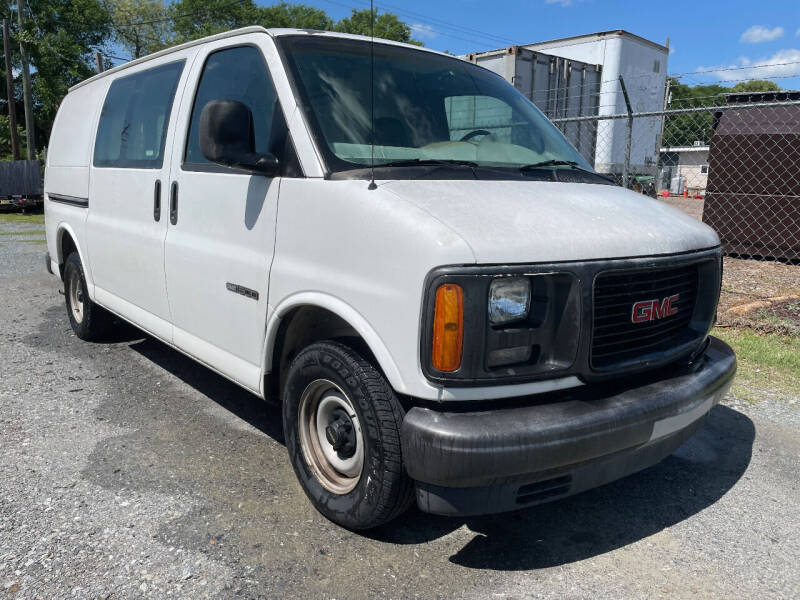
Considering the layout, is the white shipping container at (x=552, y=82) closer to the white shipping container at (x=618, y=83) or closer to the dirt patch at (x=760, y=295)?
the white shipping container at (x=618, y=83)

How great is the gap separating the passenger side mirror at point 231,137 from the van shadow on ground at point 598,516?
1.66m

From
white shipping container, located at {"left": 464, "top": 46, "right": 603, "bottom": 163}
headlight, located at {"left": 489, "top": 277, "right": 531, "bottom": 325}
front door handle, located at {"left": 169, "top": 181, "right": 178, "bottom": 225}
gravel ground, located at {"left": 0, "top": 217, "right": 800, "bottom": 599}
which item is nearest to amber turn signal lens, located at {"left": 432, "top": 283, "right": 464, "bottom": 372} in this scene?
headlight, located at {"left": 489, "top": 277, "right": 531, "bottom": 325}

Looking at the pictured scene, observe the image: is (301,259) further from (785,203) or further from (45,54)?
(45,54)

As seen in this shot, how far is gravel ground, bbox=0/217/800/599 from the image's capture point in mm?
2477

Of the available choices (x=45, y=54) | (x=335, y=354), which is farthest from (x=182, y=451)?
(x=45, y=54)

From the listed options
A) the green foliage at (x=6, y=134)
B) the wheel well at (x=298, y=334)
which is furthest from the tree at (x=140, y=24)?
the wheel well at (x=298, y=334)

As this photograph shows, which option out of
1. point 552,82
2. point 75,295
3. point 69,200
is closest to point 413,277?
point 69,200

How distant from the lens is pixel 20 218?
18719 mm

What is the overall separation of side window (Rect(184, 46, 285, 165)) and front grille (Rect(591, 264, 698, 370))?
5.13 ft

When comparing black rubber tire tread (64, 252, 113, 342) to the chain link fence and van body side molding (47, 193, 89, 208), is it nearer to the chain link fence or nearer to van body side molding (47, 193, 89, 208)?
van body side molding (47, 193, 89, 208)

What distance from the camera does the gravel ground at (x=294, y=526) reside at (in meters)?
2.48

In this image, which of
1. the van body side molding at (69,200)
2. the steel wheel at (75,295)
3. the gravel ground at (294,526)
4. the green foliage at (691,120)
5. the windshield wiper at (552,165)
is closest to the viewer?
the gravel ground at (294,526)

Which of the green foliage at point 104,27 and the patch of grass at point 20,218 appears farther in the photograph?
the green foliage at point 104,27

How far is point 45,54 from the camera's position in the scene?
28.7 metres
